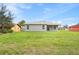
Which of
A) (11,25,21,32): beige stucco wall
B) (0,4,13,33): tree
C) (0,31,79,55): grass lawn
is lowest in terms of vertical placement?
(0,31,79,55): grass lawn

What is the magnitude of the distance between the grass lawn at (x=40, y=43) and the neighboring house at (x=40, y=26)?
0.17 feet

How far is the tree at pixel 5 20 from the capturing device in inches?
171

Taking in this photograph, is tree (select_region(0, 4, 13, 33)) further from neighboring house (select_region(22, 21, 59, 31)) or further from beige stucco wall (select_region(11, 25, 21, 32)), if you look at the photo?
neighboring house (select_region(22, 21, 59, 31))

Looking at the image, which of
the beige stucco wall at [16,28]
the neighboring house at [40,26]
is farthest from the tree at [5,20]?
the neighboring house at [40,26]

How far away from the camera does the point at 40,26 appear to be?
4.40 m

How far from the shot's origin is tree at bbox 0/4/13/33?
4355 mm

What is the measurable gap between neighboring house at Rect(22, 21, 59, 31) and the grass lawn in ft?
0.17

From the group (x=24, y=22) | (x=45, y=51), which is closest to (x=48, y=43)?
(x=45, y=51)

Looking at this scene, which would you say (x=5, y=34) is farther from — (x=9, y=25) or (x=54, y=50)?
(x=54, y=50)

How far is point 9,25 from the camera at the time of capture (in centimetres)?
438

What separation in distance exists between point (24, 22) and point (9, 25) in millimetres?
184

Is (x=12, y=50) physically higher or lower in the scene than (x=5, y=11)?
lower

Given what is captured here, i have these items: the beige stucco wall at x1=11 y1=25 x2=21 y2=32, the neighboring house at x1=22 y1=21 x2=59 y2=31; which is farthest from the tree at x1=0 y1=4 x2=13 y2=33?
the neighboring house at x1=22 y1=21 x2=59 y2=31

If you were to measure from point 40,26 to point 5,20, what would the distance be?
428 mm
